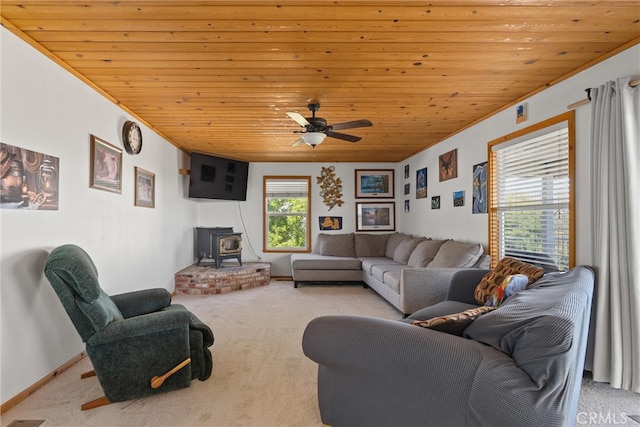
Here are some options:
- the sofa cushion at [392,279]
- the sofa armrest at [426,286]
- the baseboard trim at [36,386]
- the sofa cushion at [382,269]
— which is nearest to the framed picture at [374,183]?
the sofa cushion at [382,269]

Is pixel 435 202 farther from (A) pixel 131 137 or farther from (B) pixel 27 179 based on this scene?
(B) pixel 27 179

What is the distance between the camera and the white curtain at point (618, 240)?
219 centimetres

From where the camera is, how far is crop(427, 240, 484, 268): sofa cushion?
12.3ft

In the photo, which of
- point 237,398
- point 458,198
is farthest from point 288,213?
point 237,398

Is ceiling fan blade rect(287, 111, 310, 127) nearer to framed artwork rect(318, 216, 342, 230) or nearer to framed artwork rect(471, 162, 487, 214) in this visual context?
framed artwork rect(471, 162, 487, 214)

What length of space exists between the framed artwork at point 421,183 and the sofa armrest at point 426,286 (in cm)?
216

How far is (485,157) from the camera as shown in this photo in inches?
152

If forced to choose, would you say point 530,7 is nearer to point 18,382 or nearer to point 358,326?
point 358,326

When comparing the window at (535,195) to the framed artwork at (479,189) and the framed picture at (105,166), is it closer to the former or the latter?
the framed artwork at (479,189)

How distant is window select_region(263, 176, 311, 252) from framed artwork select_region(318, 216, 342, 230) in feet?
0.88

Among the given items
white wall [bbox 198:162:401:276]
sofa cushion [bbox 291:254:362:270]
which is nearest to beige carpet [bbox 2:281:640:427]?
sofa cushion [bbox 291:254:362:270]

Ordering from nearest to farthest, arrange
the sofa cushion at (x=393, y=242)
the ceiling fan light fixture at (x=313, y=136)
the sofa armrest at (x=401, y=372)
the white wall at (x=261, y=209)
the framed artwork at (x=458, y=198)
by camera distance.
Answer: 1. the sofa armrest at (x=401, y=372)
2. the ceiling fan light fixture at (x=313, y=136)
3. the framed artwork at (x=458, y=198)
4. the sofa cushion at (x=393, y=242)
5. the white wall at (x=261, y=209)

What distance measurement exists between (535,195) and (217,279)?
4448mm

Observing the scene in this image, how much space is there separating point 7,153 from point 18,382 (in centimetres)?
148
